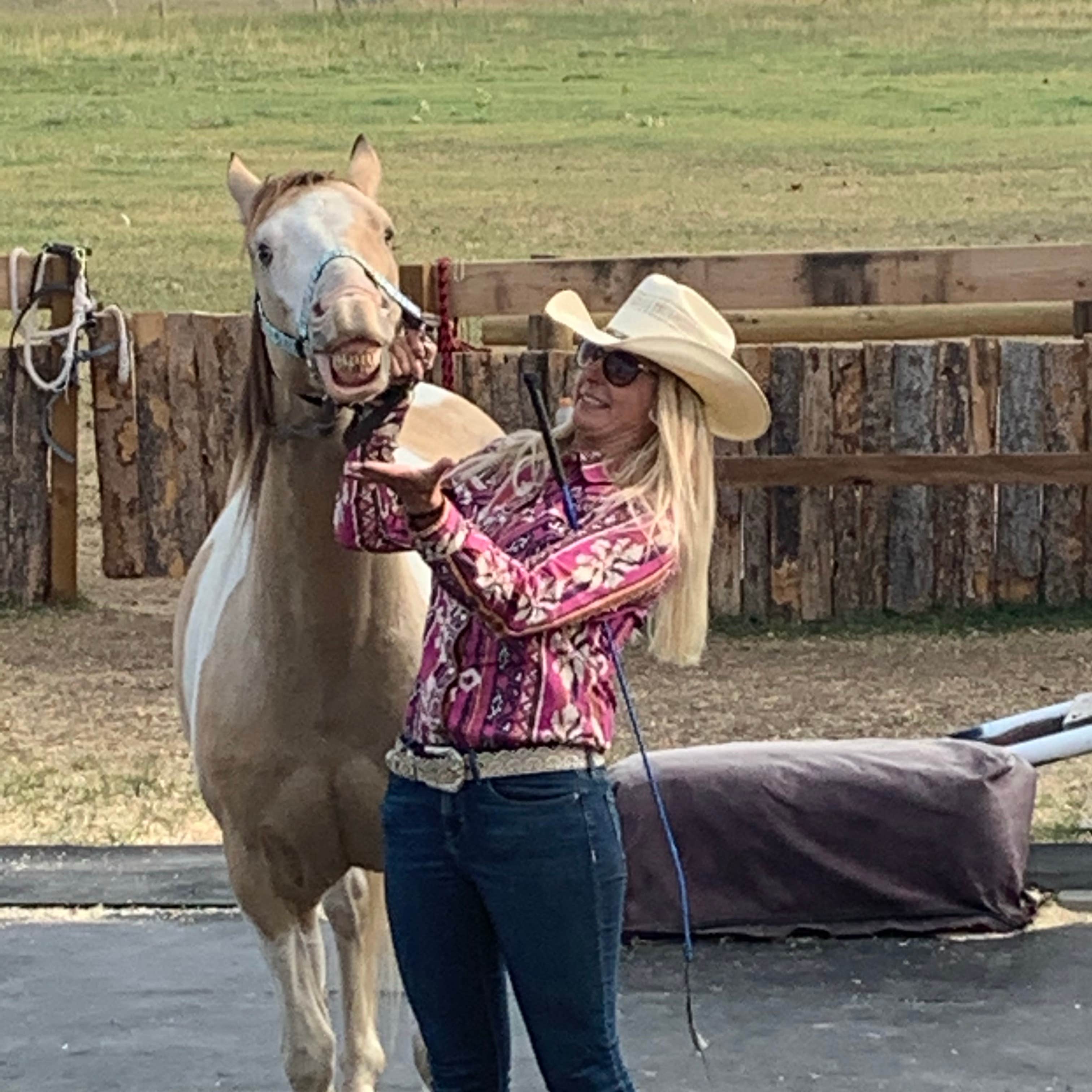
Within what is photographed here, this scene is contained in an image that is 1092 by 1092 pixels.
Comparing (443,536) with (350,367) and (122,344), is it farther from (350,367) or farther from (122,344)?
(122,344)

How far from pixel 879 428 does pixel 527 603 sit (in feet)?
21.3

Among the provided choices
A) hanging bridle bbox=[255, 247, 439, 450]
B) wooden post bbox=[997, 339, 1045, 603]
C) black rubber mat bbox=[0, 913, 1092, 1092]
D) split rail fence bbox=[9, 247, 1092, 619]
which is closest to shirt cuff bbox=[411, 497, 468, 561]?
hanging bridle bbox=[255, 247, 439, 450]

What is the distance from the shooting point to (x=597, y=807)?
3.40m

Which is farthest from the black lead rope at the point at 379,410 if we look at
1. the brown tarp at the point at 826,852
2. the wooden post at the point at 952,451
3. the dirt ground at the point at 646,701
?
the wooden post at the point at 952,451

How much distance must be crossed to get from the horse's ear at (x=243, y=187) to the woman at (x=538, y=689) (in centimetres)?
87

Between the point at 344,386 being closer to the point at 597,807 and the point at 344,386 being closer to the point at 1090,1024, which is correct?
the point at 597,807

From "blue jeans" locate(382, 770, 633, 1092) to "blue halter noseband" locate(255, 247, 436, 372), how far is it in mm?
778

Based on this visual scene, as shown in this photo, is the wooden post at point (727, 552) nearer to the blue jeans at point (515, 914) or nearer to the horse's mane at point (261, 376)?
the horse's mane at point (261, 376)

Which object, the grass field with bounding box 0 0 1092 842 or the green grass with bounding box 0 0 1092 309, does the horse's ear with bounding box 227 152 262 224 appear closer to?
the grass field with bounding box 0 0 1092 842

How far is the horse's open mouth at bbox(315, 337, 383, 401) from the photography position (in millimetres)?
3602

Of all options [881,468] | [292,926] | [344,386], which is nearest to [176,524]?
[881,468]

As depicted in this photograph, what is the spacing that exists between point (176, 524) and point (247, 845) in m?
5.70

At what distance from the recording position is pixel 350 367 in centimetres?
360

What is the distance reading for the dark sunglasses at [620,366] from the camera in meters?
3.48
